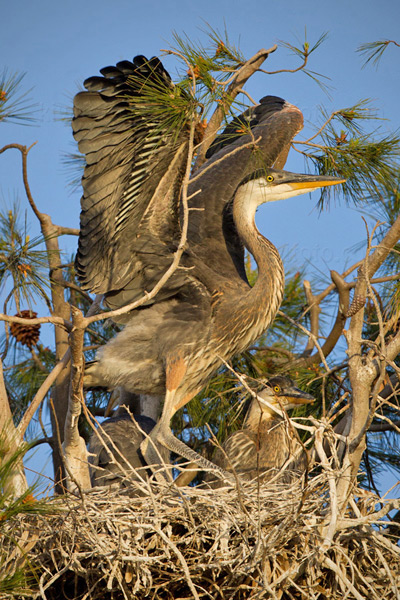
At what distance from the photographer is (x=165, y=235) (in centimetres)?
430

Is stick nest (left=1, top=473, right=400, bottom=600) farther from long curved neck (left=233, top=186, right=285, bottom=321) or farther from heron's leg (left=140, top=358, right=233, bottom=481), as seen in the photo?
long curved neck (left=233, top=186, right=285, bottom=321)

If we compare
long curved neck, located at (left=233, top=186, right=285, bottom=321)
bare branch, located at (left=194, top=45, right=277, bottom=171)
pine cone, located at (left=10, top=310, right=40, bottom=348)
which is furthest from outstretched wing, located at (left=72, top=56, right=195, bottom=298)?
long curved neck, located at (left=233, top=186, right=285, bottom=321)

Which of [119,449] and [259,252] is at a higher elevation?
[259,252]

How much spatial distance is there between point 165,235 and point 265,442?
1188 mm

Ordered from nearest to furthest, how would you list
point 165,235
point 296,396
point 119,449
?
point 119,449, point 165,235, point 296,396

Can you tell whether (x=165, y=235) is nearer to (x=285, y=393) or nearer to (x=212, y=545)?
(x=285, y=393)

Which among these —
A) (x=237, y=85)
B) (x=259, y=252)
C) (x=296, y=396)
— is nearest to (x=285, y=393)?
(x=296, y=396)

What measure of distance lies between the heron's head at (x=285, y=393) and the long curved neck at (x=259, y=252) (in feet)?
1.19

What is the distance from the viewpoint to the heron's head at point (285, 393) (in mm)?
4457

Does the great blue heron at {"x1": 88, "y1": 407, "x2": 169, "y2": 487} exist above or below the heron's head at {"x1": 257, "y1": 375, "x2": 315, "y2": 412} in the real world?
below

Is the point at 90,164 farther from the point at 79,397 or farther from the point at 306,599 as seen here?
the point at 306,599

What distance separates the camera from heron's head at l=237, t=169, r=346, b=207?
4730 millimetres

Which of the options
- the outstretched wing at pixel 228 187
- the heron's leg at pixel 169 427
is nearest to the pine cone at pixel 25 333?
the heron's leg at pixel 169 427

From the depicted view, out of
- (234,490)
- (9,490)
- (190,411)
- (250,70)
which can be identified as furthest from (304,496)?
(250,70)
